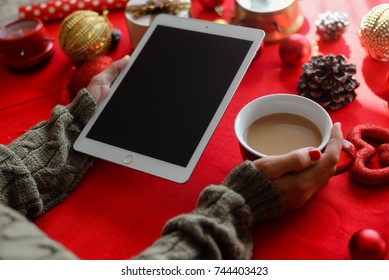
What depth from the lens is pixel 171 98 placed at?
77 centimetres

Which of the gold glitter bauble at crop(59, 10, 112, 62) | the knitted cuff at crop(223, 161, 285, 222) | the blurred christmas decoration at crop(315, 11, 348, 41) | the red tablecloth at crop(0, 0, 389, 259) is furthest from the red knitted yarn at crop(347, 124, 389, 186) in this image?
the gold glitter bauble at crop(59, 10, 112, 62)

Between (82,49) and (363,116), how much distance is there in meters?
0.59

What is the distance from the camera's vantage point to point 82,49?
3.13ft

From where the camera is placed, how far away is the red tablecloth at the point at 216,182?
2.10 ft

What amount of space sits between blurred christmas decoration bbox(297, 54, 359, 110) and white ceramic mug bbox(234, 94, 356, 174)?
0.12 metres

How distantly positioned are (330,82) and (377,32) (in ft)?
0.46

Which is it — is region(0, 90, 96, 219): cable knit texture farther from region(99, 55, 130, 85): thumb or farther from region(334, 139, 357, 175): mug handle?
region(334, 139, 357, 175): mug handle

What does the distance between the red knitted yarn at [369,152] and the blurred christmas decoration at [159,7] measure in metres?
0.46

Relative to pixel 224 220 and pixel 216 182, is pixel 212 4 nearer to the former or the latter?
pixel 216 182


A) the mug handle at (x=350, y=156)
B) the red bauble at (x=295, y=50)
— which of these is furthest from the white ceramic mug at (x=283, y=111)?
the red bauble at (x=295, y=50)

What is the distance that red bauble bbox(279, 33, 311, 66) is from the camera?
2.91 ft

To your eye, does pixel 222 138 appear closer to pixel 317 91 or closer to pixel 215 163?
pixel 215 163

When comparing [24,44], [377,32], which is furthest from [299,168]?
[24,44]
